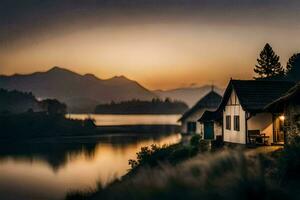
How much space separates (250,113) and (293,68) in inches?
2093

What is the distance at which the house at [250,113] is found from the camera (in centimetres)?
3089

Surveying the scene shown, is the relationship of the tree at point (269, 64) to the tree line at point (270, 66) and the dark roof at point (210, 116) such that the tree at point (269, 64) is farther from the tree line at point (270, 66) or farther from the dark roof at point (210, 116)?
the dark roof at point (210, 116)

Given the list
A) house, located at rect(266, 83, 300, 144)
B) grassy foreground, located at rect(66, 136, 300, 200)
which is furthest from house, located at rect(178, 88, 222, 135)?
grassy foreground, located at rect(66, 136, 300, 200)

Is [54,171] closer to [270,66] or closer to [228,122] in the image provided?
[228,122]

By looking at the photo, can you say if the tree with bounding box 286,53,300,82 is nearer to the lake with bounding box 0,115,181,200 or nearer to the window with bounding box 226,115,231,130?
the lake with bounding box 0,115,181,200

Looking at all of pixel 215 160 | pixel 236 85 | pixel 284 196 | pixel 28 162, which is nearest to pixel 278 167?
pixel 215 160

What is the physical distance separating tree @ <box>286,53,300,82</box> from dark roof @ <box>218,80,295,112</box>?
4320cm

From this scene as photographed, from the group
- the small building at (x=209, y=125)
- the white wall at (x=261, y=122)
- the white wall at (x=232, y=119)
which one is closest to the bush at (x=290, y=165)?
the white wall at (x=261, y=122)

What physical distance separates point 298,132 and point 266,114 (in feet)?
23.2

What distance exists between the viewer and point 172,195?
32.7ft

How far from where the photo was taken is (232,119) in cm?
3359

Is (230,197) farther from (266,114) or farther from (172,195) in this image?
(266,114)

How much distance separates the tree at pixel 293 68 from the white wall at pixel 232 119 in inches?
1737

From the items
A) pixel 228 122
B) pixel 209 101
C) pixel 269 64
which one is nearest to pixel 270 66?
pixel 269 64
